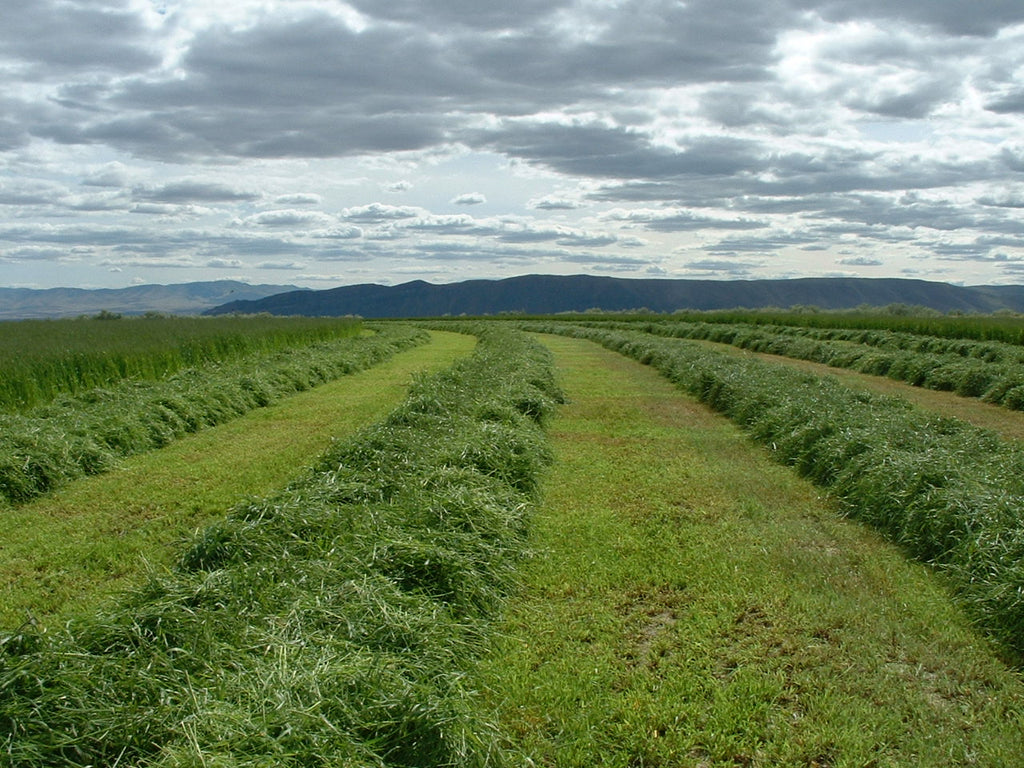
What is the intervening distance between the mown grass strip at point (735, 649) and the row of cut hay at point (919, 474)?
0.25 meters

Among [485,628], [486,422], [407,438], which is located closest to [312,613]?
[485,628]

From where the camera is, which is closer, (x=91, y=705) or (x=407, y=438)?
(x=91, y=705)

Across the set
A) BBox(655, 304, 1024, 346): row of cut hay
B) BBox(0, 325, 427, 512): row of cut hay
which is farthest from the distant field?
BBox(655, 304, 1024, 346): row of cut hay

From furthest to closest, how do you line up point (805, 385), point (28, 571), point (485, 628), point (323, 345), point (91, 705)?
point (323, 345)
point (805, 385)
point (28, 571)
point (485, 628)
point (91, 705)

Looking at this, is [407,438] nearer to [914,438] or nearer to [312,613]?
[312,613]

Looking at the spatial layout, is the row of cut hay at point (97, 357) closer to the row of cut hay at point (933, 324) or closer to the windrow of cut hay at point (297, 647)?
the windrow of cut hay at point (297, 647)

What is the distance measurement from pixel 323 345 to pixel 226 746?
2410 centimetres

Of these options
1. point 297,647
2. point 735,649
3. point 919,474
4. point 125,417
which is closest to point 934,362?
point 919,474

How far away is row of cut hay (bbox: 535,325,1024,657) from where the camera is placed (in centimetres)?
514

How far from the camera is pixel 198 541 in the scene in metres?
5.25

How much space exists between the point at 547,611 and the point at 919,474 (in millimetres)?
3899

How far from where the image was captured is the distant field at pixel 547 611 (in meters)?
3.22

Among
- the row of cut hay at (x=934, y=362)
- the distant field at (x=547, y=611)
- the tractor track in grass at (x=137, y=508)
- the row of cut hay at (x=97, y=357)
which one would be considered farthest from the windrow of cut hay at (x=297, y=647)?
the row of cut hay at (x=934, y=362)

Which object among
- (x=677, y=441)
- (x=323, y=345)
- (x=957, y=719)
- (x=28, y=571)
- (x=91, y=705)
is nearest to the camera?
(x=91, y=705)
